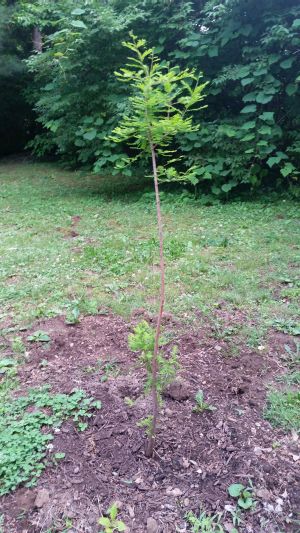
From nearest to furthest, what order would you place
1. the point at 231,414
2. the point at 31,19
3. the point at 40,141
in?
the point at 231,414 → the point at 31,19 → the point at 40,141

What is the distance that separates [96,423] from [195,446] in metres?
0.47

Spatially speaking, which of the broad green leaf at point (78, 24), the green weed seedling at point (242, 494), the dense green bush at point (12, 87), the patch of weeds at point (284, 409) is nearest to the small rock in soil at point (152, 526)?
the green weed seedling at point (242, 494)

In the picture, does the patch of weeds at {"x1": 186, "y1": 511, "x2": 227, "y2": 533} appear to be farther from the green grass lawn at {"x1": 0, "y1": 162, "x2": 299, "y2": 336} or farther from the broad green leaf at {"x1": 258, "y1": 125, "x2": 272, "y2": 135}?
the broad green leaf at {"x1": 258, "y1": 125, "x2": 272, "y2": 135}

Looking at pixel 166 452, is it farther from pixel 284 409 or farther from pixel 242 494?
pixel 284 409

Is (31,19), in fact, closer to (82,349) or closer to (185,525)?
(82,349)

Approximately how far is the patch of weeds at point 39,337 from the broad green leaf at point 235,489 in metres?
1.41

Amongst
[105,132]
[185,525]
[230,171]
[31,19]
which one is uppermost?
[31,19]

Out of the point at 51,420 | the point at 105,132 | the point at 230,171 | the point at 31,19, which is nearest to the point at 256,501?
the point at 51,420

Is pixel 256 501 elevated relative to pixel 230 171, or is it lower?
lower

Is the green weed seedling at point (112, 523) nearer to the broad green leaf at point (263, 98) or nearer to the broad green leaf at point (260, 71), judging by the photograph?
A: the broad green leaf at point (263, 98)

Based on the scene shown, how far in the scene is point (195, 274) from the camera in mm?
3383

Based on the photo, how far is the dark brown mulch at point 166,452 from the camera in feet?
4.89

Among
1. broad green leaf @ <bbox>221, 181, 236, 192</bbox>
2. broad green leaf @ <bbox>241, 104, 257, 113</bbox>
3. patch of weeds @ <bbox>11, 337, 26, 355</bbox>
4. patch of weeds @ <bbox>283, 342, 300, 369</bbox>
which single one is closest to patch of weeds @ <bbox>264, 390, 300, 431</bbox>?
patch of weeds @ <bbox>283, 342, 300, 369</bbox>

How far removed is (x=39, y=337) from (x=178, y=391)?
102 centimetres
